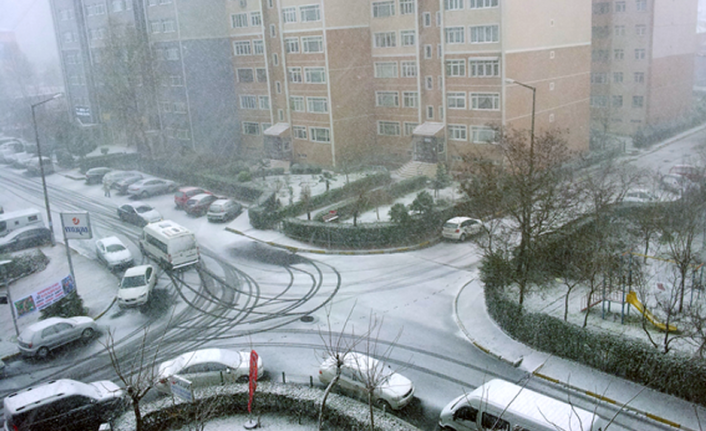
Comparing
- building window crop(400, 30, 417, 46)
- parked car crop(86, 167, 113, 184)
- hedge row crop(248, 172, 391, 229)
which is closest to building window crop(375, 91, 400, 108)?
building window crop(400, 30, 417, 46)

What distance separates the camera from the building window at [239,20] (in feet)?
133

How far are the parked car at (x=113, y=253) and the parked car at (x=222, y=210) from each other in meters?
5.30

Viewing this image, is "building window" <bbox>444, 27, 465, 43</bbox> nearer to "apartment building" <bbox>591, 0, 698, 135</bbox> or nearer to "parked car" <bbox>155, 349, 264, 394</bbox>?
"apartment building" <bbox>591, 0, 698, 135</bbox>

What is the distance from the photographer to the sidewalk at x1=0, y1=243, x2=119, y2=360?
1938 cm

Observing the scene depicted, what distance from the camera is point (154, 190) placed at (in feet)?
115

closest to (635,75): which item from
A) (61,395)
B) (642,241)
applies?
(642,241)

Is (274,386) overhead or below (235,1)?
below

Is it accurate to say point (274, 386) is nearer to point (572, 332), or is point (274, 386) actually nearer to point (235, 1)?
point (572, 332)

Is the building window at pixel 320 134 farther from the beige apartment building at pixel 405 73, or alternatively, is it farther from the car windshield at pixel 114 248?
the car windshield at pixel 114 248

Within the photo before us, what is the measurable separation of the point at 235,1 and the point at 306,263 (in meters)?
24.9

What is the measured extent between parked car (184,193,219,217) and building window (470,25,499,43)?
17.0 meters

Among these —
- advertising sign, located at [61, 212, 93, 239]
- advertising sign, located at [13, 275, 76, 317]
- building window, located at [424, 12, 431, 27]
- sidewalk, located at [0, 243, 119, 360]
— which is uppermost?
building window, located at [424, 12, 431, 27]

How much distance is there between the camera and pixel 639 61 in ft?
137

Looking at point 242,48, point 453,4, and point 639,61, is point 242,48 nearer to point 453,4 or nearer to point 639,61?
point 453,4
